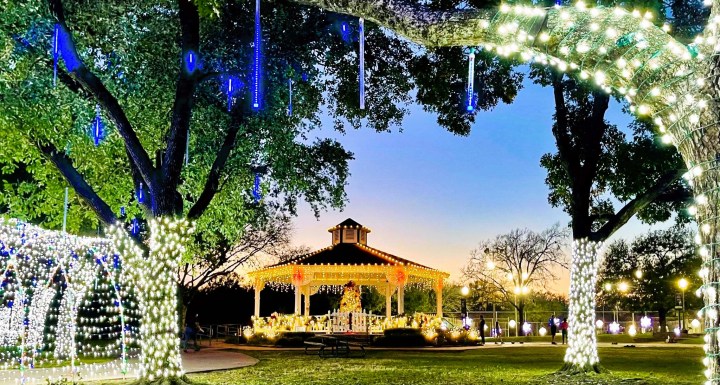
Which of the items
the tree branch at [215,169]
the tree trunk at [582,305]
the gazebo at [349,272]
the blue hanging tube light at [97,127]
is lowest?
the tree trunk at [582,305]

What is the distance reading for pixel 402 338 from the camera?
26906 mm

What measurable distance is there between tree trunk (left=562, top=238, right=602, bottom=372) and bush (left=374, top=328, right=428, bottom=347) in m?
12.6

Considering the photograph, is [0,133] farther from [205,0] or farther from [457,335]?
[457,335]

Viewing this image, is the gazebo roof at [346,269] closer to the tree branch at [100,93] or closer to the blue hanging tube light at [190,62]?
the tree branch at [100,93]

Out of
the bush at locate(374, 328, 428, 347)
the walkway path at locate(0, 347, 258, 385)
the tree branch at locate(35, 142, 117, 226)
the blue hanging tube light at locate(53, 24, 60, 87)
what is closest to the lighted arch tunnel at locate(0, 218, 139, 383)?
the walkway path at locate(0, 347, 258, 385)

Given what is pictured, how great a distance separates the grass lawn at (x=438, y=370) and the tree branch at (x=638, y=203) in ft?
9.64

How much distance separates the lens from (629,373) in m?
15.3

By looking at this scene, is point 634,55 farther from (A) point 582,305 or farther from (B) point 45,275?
(B) point 45,275

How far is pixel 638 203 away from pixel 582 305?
7.83 feet

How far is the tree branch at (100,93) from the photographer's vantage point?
1076 cm

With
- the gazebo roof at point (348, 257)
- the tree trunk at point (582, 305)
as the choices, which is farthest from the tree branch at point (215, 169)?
the gazebo roof at point (348, 257)

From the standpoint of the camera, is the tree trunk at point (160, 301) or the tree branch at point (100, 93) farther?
the tree trunk at point (160, 301)

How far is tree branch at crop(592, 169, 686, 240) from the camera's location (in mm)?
14086

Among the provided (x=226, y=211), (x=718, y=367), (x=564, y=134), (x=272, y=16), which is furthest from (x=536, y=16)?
(x=226, y=211)
